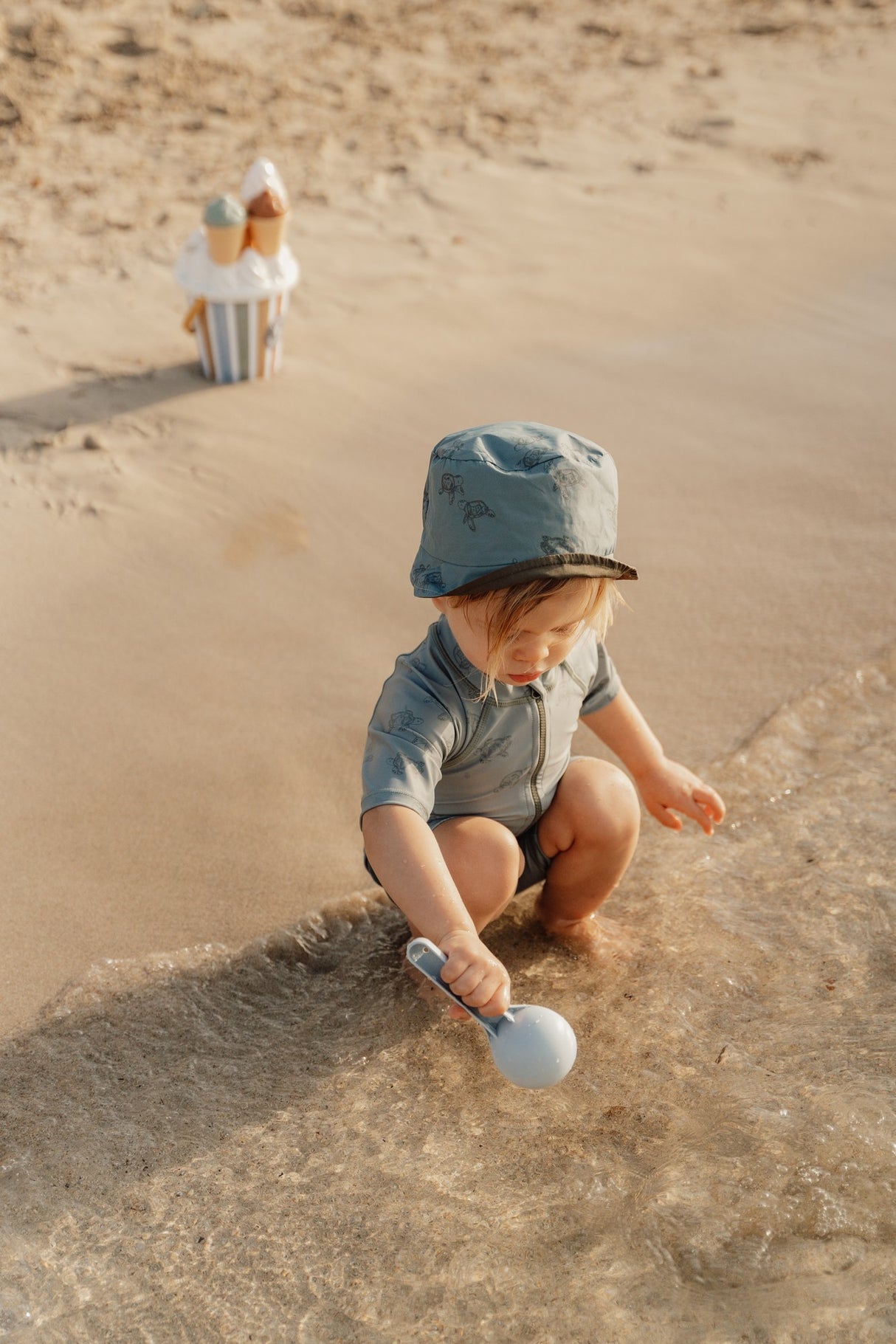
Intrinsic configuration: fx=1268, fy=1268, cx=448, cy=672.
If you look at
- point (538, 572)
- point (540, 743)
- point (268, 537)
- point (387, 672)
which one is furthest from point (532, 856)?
point (268, 537)

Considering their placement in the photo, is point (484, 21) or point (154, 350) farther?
point (484, 21)

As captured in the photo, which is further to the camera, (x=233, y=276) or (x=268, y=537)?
(x=233, y=276)

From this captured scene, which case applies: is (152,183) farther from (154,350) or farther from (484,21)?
(484,21)

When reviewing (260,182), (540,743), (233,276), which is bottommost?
(540,743)

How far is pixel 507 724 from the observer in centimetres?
192

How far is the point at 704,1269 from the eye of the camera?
157 cm

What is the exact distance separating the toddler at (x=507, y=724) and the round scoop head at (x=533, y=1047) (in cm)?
4

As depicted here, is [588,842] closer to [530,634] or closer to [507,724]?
[507,724]

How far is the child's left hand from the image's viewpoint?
2117mm

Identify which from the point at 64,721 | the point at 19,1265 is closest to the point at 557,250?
the point at 64,721

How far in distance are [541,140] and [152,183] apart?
1.63 metres

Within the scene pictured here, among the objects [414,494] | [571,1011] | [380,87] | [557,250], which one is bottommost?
[571,1011]

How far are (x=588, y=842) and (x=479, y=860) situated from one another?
21 centimetres

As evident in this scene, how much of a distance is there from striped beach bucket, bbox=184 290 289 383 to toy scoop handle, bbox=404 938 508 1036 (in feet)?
8.03
